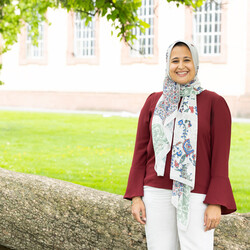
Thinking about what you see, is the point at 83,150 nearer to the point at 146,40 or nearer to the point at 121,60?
the point at 121,60

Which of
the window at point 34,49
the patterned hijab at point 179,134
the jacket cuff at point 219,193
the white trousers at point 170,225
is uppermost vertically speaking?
the window at point 34,49

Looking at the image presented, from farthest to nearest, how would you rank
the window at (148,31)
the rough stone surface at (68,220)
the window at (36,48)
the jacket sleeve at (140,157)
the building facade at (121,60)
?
the window at (36,48) < the window at (148,31) < the building facade at (121,60) < the rough stone surface at (68,220) < the jacket sleeve at (140,157)

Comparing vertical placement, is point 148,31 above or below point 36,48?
above

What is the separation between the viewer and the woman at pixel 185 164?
3098 mm

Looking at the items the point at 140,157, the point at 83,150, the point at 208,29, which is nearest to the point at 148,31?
the point at 208,29

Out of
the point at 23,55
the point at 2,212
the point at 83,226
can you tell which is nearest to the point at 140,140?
the point at 83,226

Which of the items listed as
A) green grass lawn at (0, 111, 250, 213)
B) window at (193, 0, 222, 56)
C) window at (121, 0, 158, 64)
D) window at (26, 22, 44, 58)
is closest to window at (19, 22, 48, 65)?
window at (26, 22, 44, 58)

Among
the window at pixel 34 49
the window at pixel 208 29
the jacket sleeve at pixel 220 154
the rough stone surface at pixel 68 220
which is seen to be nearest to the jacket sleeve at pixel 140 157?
the jacket sleeve at pixel 220 154

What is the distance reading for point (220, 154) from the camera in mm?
3117

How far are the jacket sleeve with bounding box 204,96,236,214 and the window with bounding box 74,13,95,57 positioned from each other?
23115 millimetres

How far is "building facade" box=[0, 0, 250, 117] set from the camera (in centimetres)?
2219

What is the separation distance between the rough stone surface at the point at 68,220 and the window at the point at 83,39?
21.1 meters

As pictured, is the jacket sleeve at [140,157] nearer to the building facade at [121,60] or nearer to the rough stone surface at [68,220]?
the rough stone surface at [68,220]

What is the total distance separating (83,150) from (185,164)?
1038 centimetres
